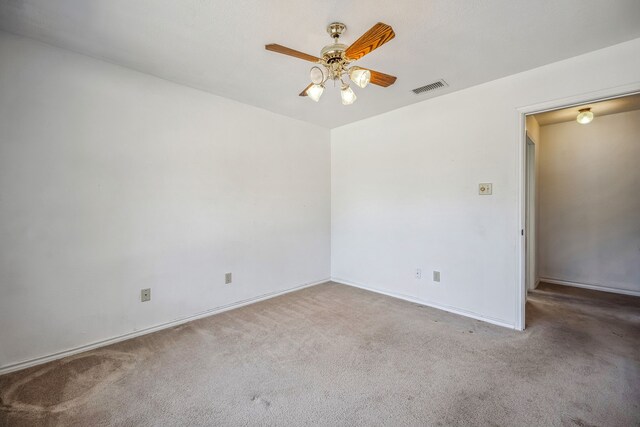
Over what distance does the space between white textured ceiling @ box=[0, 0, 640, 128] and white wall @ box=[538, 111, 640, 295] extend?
96.1 inches

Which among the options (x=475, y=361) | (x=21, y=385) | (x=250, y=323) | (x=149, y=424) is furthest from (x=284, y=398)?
(x=21, y=385)

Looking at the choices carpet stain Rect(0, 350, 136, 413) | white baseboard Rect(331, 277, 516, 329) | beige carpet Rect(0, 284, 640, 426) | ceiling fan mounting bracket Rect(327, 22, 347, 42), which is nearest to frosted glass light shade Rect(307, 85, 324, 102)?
ceiling fan mounting bracket Rect(327, 22, 347, 42)

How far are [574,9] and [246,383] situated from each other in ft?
10.8

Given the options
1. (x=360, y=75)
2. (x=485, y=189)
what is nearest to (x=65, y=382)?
(x=360, y=75)

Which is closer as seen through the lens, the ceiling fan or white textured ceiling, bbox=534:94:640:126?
the ceiling fan

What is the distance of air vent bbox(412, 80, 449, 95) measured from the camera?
2.86 m

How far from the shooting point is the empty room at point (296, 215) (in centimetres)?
177

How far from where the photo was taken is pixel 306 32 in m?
2.01

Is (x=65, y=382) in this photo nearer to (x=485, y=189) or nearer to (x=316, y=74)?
(x=316, y=74)

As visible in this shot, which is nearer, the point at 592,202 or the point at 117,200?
the point at 117,200

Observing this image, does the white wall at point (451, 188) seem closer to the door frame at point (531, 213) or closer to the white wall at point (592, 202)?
the door frame at point (531, 213)

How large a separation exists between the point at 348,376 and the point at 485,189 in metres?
2.29

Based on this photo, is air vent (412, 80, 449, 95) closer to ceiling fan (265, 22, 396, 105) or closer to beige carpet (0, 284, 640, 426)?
ceiling fan (265, 22, 396, 105)

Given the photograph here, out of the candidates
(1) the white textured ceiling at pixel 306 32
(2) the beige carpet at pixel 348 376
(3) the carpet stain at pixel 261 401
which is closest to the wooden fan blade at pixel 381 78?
(1) the white textured ceiling at pixel 306 32
